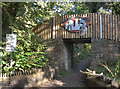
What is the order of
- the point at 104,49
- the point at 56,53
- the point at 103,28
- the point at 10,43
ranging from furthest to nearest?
the point at 56,53 → the point at 103,28 → the point at 104,49 → the point at 10,43

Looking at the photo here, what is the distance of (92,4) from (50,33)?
25.9ft

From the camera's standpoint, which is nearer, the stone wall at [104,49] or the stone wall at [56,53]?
the stone wall at [104,49]

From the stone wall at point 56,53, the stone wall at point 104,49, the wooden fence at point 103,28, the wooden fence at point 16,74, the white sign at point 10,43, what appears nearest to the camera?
the wooden fence at point 16,74

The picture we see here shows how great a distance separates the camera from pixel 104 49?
26.3ft

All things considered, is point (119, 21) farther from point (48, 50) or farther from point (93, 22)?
point (48, 50)

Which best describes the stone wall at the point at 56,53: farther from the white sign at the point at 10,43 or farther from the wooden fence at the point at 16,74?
the white sign at the point at 10,43

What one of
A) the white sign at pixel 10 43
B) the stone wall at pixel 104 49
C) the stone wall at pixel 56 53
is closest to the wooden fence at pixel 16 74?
the white sign at pixel 10 43

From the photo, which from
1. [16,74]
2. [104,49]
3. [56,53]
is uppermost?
[104,49]

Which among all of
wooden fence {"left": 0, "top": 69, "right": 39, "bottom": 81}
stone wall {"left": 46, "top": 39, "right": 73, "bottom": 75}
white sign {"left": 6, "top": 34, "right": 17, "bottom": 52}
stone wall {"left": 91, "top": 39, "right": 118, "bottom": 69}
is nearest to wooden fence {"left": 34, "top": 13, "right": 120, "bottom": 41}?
stone wall {"left": 91, "top": 39, "right": 118, "bottom": 69}

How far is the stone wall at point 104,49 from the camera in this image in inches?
314

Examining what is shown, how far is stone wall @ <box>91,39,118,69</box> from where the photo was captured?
26.2 feet

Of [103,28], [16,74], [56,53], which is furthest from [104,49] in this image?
[16,74]

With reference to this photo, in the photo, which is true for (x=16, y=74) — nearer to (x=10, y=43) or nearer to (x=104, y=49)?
(x=10, y=43)

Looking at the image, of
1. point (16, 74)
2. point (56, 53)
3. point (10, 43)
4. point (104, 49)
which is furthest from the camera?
point (56, 53)
